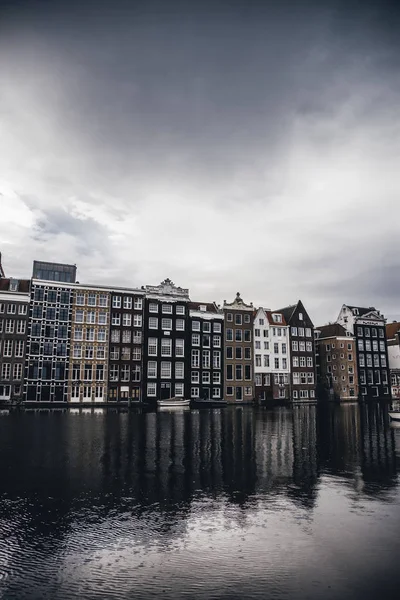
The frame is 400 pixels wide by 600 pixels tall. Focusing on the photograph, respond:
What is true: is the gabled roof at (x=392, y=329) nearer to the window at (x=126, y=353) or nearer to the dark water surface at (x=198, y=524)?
the window at (x=126, y=353)

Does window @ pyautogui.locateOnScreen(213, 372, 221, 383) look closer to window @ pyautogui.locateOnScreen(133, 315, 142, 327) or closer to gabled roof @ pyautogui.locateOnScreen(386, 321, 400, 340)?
window @ pyautogui.locateOnScreen(133, 315, 142, 327)

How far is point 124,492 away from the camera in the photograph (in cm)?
1850

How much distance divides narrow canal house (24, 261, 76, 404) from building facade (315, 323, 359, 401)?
65257mm

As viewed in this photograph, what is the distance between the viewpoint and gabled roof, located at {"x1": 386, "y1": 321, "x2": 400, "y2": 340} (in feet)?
423

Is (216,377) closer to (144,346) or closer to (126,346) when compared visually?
(144,346)

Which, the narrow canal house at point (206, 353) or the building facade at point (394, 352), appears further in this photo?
the building facade at point (394, 352)

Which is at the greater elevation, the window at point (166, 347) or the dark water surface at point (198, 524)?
the window at point (166, 347)

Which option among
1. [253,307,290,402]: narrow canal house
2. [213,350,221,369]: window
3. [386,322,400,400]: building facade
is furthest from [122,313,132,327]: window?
[386,322,400,400]: building facade

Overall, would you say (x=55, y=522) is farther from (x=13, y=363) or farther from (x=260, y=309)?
(x=260, y=309)

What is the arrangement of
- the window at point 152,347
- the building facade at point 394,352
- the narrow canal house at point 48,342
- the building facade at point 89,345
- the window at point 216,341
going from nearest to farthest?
the narrow canal house at point 48,342, the building facade at point 89,345, the window at point 152,347, the window at point 216,341, the building facade at point 394,352

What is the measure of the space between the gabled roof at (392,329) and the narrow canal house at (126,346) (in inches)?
3010

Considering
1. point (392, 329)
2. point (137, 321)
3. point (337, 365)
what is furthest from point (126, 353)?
point (392, 329)

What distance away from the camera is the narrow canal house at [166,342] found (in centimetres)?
9075

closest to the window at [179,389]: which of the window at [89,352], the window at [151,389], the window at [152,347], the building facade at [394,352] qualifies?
the window at [151,389]
